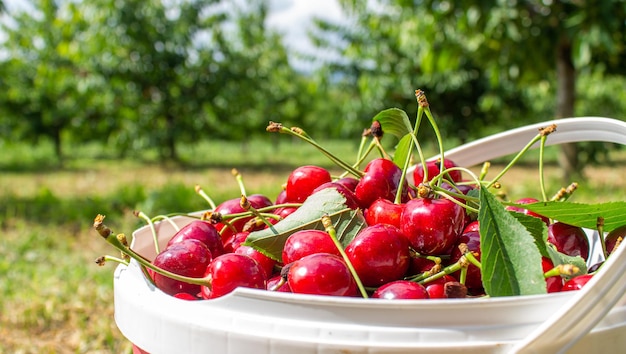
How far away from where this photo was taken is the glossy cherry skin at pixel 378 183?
0.86 metres

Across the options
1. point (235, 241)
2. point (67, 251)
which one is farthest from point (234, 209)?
point (67, 251)

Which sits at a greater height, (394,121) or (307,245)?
(394,121)

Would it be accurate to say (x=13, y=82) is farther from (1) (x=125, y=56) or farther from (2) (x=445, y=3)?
(2) (x=445, y=3)

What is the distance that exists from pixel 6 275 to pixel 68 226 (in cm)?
101

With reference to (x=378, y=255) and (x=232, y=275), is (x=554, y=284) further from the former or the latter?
(x=232, y=275)

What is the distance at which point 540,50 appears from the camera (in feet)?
13.4

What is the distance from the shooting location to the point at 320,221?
0.79 m

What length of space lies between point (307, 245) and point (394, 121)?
1.00 ft

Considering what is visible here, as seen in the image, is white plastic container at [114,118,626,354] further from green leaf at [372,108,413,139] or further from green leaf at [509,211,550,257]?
green leaf at [372,108,413,139]

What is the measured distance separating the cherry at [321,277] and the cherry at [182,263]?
14cm

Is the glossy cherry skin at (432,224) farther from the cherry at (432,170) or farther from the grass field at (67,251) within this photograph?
the grass field at (67,251)

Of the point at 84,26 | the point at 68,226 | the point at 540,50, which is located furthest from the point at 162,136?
the point at 540,50

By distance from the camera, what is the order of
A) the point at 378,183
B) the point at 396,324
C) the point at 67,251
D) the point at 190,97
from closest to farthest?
1. the point at 396,324
2. the point at 378,183
3. the point at 67,251
4. the point at 190,97

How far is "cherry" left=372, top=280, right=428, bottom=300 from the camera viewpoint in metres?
0.62
